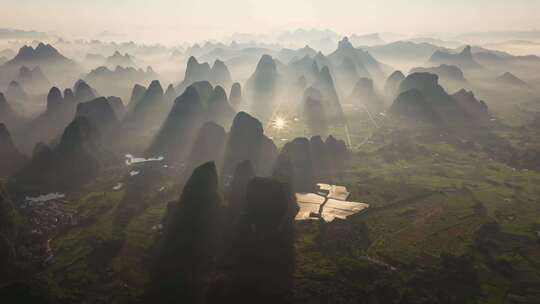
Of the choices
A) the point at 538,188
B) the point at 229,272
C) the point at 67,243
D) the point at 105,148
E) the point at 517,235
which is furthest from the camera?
the point at 105,148

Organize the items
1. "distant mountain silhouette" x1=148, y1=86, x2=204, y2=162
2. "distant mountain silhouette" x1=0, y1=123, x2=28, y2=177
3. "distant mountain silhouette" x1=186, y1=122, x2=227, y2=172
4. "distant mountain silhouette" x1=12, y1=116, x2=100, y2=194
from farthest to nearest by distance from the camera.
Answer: "distant mountain silhouette" x1=148, y1=86, x2=204, y2=162 < "distant mountain silhouette" x1=186, y1=122, x2=227, y2=172 < "distant mountain silhouette" x1=0, y1=123, x2=28, y2=177 < "distant mountain silhouette" x1=12, y1=116, x2=100, y2=194

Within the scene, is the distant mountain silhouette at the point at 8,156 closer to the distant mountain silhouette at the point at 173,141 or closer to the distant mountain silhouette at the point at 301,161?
the distant mountain silhouette at the point at 173,141

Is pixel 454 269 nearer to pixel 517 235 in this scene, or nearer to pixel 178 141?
pixel 517 235

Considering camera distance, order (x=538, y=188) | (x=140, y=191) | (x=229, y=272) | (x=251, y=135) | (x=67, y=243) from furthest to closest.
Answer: (x=251, y=135) < (x=538, y=188) < (x=140, y=191) < (x=67, y=243) < (x=229, y=272)

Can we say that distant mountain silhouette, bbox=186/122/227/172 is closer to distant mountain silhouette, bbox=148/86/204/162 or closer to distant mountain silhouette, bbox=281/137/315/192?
distant mountain silhouette, bbox=148/86/204/162

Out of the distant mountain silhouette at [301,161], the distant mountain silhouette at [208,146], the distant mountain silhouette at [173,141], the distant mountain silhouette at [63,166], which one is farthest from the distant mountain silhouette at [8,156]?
the distant mountain silhouette at [301,161]

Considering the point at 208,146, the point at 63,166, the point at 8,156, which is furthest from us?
the point at 208,146

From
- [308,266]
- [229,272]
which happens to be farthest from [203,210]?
[308,266]

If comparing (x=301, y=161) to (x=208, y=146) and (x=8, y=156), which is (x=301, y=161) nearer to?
(x=208, y=146)

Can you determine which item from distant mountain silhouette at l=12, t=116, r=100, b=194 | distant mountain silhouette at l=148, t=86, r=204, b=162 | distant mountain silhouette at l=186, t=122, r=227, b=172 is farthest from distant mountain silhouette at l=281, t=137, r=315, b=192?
distant mountain silhouette at l=12, t=116, r=100, b=194

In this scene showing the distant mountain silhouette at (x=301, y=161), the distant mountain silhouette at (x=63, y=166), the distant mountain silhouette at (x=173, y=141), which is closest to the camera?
the distant mountain silhouette at (x=63, y=166)

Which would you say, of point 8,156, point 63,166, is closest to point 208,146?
point 63,166
